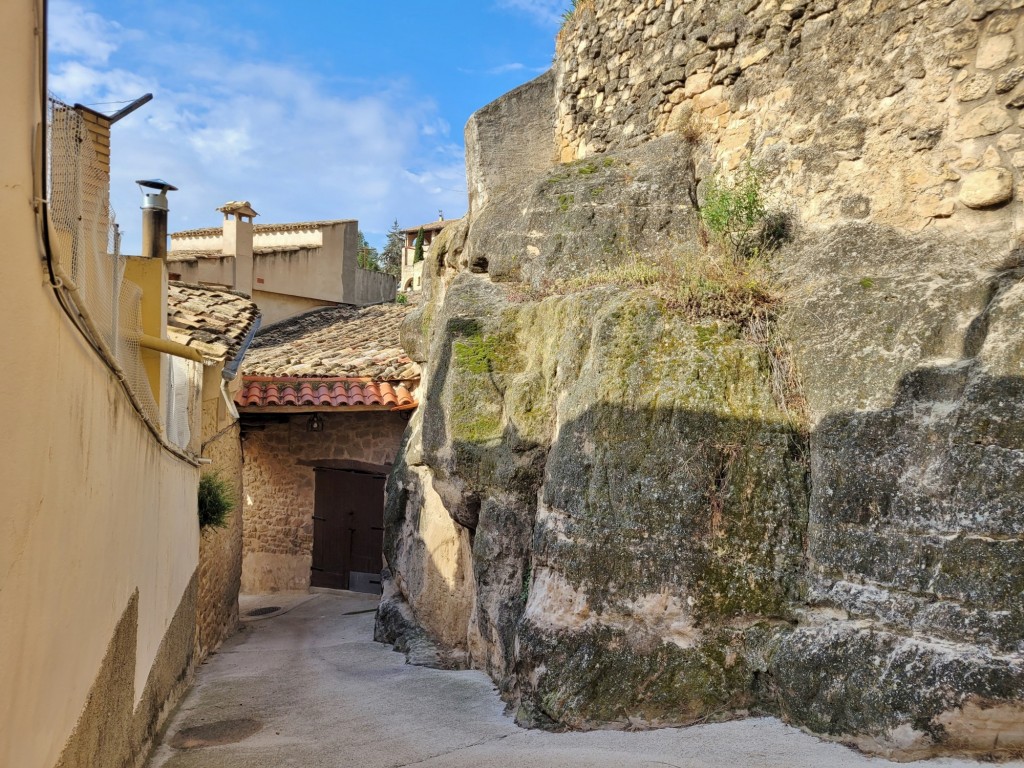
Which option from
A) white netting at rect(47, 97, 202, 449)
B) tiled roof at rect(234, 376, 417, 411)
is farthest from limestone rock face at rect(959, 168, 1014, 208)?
tiled roof at rect(234, 376, 417, 411)

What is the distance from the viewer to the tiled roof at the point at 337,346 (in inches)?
467

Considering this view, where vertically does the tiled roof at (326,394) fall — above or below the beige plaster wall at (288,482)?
above

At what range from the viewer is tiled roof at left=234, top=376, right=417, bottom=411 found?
11195 mm

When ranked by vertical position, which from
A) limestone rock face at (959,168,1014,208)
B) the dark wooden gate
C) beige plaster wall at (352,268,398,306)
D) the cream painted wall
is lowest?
the dark wooden gate

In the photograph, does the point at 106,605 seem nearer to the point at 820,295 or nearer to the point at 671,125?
the point at 820,295

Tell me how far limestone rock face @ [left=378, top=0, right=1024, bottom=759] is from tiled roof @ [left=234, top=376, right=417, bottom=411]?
4.15m

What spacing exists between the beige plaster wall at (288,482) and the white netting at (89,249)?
6997 mm

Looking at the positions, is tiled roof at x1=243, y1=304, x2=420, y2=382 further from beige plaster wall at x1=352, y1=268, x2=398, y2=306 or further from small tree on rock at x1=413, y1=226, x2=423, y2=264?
small tree on rock at x1=413, y1=226, x2=423, y2=264

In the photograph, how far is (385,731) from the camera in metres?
5.36

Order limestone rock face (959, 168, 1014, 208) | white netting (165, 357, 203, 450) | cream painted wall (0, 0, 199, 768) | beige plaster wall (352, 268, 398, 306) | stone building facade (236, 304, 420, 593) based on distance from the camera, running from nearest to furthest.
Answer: cream painted wall (0, 0, 199, 768)
limestone rock face (959, 168, 1014, 208)
white netting (165, 357, 203, 450)
stone building facade (236, 304, 420, 593)
beige plaster wall (352, 268, 398, 306)

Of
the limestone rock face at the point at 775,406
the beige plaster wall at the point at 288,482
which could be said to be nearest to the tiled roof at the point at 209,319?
the beige plaster wall at the point at 288,482

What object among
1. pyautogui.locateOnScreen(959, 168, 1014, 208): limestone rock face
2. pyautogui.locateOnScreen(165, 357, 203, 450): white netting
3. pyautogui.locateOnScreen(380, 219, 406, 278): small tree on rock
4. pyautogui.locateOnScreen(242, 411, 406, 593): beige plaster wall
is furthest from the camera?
pyautogui.locateOnScreen(380, 219, 406, 278): small tree on rock

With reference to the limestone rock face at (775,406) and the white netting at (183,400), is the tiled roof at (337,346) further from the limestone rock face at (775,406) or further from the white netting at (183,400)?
the limestone rock face at (775,406)

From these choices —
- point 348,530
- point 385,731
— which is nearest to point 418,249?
point 348,530
